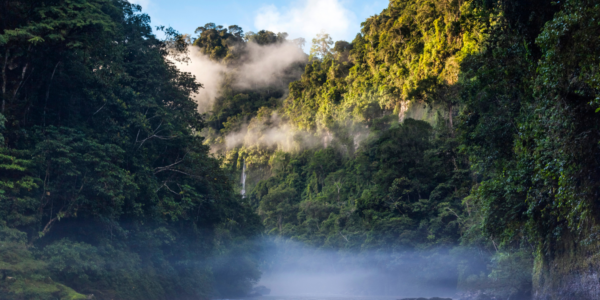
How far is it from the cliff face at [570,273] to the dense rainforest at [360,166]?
0.22 feet

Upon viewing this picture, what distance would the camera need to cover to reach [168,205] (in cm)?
2341

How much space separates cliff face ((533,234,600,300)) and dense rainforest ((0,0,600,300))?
67 millimetres

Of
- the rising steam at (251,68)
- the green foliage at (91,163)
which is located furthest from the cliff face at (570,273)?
the rising steam at (251,68)

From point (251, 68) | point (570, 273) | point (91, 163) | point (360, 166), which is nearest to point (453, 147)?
point (360, 166)

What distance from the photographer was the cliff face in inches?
397

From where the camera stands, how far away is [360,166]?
47.0 meters

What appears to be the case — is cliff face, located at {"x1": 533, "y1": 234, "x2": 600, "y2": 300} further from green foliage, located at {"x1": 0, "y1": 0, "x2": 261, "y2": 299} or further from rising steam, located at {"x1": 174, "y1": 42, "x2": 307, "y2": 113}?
rising steam, located at {"x1": 174, "y1": 42, "x2": 307, "y2": 113}

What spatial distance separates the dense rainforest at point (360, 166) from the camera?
405 inches

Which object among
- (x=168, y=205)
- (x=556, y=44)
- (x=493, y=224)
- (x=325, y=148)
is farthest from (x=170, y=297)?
(x=325, y=148)

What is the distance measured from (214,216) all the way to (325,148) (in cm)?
4047

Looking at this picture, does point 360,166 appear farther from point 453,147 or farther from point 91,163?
point 91,163

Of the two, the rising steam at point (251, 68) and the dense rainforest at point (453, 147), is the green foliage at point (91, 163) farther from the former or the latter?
the rising steam at point (251, 68)

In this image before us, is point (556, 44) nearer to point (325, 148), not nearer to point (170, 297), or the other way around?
point (170, 297)

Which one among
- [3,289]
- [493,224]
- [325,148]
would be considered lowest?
[3,289]
